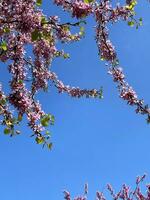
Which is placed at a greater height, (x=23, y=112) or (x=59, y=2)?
(x=59, y=2)

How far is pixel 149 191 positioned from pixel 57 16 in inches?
270

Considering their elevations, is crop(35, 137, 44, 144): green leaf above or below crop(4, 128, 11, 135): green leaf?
below

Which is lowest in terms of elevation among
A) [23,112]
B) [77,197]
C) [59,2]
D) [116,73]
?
[23,112]

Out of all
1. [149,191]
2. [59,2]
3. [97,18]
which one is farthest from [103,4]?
[149,191]

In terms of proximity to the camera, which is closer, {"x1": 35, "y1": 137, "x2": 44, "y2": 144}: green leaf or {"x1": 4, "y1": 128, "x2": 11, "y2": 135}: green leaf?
{"x1": 35, "y1": 137, "x2": 44, "y2": 144}: green leaf

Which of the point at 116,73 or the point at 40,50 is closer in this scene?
the point at 116,73

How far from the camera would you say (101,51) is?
36.2ft

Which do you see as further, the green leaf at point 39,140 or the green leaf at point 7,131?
the green leaf at point 7,131

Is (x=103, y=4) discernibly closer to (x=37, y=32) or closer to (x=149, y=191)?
(x=37, y=32)

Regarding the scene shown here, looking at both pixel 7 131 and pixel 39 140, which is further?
pixel 7 131

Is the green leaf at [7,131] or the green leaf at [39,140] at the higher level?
the green leaf at [7,131]

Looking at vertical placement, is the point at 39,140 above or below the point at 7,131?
below

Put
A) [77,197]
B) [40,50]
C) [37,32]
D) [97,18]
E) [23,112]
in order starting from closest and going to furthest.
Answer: [37,32], [23,112], [97,18], [40,50], [77,197]

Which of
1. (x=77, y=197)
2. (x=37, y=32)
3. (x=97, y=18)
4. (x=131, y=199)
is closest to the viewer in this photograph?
(x=37, y=32)
